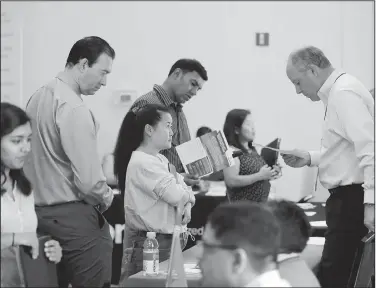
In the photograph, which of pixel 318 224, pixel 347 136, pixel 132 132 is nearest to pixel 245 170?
pixel 318 224

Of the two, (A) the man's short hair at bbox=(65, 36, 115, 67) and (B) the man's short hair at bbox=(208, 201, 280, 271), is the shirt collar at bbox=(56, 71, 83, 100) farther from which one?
(B) the man's short hair at bbox=(208, 201, 280, 271)

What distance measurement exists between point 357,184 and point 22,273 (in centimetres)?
157

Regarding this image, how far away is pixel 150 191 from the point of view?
3.05 metres

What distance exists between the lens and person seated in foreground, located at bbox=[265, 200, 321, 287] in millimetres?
2053

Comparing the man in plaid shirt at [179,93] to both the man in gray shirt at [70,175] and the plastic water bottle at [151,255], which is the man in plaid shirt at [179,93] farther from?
the man in gray shirt at [70,175]

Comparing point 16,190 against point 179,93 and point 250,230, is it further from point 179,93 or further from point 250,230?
point 179,93

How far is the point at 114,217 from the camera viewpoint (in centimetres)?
508

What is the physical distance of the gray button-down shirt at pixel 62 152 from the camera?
2.38m

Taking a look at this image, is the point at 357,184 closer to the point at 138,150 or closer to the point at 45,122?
the point at 138,150

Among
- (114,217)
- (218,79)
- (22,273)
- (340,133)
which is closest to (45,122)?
(22,273)

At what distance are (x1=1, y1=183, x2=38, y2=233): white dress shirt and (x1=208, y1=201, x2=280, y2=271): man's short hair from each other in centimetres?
64

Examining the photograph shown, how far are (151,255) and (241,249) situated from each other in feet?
3.32

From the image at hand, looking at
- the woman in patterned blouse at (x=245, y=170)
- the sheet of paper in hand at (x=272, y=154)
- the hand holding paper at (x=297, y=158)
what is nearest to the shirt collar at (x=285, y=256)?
the hand holding paper at (x=297, y=158)

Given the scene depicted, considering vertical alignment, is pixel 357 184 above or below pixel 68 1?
below
